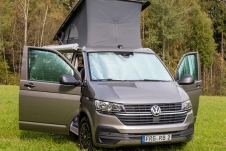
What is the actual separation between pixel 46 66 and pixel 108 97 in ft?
5.43

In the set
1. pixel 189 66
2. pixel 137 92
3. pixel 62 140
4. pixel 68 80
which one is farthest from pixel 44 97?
pixel 189 66

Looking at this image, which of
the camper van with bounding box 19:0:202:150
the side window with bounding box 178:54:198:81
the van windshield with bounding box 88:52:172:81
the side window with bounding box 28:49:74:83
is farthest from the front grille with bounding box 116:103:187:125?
the side window with bounding box 178:54:198:81

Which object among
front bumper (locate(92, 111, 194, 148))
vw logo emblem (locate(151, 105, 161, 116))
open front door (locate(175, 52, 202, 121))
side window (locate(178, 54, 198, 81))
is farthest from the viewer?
side window (locate(178, 54, 198, 81))

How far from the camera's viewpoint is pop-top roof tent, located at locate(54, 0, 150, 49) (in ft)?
29.6

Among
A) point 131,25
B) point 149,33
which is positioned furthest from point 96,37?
point 149,33

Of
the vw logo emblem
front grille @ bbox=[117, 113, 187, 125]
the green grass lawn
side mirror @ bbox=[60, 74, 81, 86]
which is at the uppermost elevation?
side mirror @ bbox=[60, 74, 81, 86]

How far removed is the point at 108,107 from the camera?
4.83 metres

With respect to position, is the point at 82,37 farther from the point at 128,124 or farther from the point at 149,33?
the point at 149,33

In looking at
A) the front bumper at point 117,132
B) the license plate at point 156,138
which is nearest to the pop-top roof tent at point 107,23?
the front bumper at point 117,132

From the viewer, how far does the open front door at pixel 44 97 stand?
5582 millimetres

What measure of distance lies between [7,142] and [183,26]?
111ft

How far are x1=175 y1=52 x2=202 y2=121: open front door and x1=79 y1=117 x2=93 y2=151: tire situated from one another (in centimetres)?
239

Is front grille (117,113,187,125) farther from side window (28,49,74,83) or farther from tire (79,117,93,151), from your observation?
side window (28,49,74,83)

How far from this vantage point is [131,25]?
970 cm
